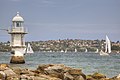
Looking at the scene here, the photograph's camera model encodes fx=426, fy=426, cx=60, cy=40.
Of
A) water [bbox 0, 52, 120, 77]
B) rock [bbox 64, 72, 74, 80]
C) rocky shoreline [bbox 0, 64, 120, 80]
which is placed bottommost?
water [bbox 0, 52, 120, 77]

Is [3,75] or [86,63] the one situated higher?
[3,75]

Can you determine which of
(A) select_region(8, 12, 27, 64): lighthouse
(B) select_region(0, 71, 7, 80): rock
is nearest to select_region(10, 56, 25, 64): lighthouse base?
(A) select_region(8, 12, 27, 64): lighthouse

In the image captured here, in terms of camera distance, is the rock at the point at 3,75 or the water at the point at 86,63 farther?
the water at the point at 86,63

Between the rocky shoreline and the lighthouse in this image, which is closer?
the rocky shoreline

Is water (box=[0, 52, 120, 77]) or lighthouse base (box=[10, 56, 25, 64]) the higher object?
lighthouse base (box=[10, 56, 25, 64])

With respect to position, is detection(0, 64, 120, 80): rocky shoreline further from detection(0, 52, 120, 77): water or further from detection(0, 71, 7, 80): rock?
detection(0, 52, 120, 77): water

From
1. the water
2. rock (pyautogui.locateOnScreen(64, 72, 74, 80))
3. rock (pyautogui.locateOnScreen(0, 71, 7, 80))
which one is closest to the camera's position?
rock (pyautogui.locateOnScreen(0, 71, 7, 80))

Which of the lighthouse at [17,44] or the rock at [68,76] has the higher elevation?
the lighthouse at [17,44]

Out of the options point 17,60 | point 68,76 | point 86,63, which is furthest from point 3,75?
point 86,63

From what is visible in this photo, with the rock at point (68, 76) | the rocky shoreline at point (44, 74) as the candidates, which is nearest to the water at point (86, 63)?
the rocky shoreline at point (44, 74)

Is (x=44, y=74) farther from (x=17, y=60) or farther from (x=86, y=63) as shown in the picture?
(x=86, y=63)

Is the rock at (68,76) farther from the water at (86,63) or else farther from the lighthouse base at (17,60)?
the lighthouse base at (17,60)

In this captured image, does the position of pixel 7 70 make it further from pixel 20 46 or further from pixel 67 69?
pixel 20 46

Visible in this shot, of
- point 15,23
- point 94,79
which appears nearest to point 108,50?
point 15,23
